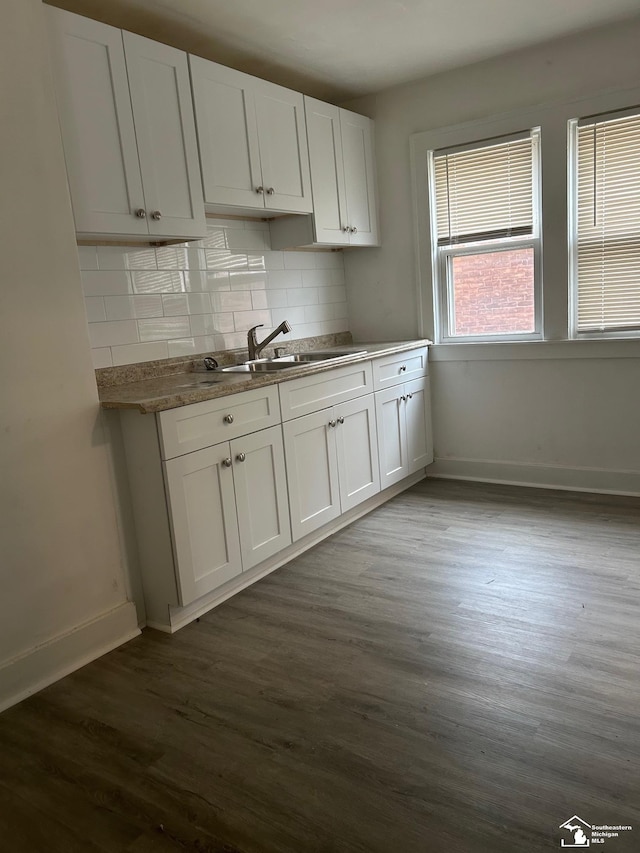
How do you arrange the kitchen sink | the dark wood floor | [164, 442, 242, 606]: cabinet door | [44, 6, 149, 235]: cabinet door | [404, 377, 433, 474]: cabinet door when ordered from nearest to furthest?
the dark wood floor < [44, 6, 149, 235]: cabinet door < [164, 442, 242, 606]: cabinet door < the kitchen sink < [404, 377, 433, 474]: cabinet door

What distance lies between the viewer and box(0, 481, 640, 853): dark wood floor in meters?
1.59

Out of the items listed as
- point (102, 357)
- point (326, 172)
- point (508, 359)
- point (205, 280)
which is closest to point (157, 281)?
point (205, 280)

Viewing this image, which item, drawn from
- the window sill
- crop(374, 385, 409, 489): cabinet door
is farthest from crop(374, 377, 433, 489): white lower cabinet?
the window sill

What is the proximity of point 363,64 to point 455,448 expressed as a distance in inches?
94.0

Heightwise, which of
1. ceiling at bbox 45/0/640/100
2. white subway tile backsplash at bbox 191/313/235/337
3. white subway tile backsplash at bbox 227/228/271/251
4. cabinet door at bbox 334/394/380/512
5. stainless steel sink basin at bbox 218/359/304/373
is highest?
ceiling at bbox 45/0/640/100

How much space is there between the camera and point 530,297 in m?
3.92

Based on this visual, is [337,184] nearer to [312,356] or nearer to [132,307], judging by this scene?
[312,356]

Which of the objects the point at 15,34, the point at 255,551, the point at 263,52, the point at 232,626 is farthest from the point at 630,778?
the point at 263,52

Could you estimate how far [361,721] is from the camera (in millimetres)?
1958

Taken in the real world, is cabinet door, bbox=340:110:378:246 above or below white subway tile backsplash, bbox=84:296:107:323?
above

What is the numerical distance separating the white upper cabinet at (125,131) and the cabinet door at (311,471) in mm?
1025

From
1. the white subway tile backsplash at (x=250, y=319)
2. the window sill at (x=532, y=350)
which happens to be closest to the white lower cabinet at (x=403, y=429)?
the window sill at (x=532, y=350)

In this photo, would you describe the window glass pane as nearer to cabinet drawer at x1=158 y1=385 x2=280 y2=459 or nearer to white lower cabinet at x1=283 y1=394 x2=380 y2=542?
white lower cabinet at x1=283 y1=394 x2=380 y2=542

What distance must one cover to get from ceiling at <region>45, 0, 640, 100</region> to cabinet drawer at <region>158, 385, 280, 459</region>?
1.68 m
